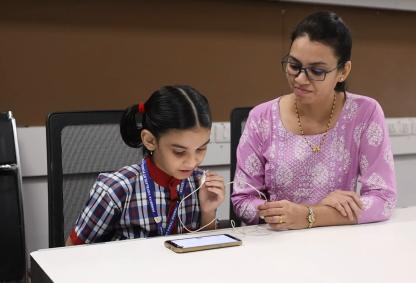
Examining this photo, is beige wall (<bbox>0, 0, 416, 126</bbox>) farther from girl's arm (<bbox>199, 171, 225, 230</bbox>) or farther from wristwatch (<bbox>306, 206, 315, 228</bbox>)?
wristwatch (<bbox>306, 206, 315, 228</bbox>)

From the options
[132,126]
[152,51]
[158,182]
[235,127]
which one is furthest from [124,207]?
[152,51]

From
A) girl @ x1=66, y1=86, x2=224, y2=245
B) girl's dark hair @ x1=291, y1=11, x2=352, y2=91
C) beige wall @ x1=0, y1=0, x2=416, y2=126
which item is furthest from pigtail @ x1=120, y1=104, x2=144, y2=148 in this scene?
beige wall @ x1=0, y1=0, x2=416, y2=126

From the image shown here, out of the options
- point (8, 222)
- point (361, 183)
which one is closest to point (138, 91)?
point (8, 222)

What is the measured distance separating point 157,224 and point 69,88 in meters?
0.97

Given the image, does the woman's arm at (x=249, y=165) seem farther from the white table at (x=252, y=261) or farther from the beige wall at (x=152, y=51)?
the beige wall at (x=152, y=51)

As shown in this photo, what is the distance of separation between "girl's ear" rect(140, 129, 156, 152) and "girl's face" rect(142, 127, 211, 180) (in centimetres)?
3

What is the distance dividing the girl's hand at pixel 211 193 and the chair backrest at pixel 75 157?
35 centimetres

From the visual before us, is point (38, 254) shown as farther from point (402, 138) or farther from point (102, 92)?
point (402, 138)

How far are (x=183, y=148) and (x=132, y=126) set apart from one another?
213 millimetres

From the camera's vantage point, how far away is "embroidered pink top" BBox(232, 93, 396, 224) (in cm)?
167

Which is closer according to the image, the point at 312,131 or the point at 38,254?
the point at 38,254

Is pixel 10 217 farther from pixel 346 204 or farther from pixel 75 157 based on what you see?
pixel 346 204

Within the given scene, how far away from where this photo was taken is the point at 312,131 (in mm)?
1726

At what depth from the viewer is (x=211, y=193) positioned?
1477mm
